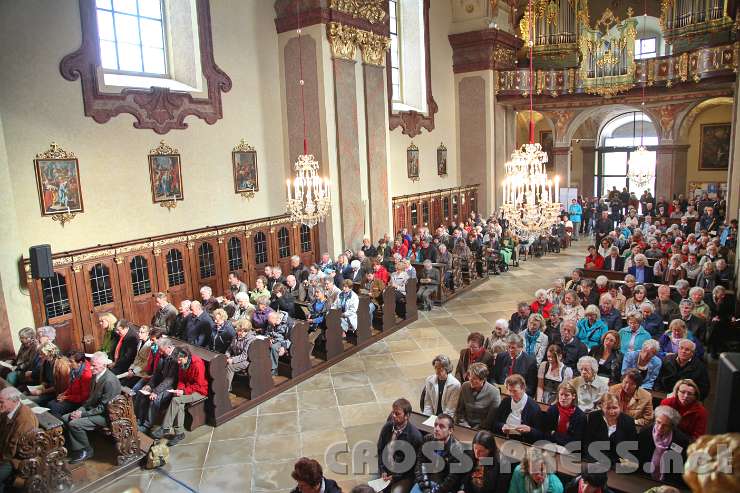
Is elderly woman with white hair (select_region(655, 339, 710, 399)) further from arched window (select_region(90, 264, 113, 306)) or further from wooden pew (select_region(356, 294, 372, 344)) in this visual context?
arched window (select_region(90, 264, 113, 306))

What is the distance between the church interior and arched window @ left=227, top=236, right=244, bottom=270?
0.22 ft

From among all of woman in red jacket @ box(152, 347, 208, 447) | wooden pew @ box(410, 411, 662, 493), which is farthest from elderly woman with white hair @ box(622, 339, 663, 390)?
woman in red jacket @ box(152, 347, 208, 447)

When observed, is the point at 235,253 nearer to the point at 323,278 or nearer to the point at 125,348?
the point at 323,278

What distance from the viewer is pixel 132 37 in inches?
426

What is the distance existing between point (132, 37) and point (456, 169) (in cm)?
1261

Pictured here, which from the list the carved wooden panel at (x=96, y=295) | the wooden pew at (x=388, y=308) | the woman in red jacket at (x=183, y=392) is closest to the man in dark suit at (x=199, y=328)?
the woman in red jacket at (x=183, y=392)

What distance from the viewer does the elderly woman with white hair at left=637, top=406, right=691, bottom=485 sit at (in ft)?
15.1

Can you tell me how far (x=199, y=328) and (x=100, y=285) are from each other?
8.61 ft

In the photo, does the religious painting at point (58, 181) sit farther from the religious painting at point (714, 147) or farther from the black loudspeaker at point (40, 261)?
the religious painting at point (714, 147)

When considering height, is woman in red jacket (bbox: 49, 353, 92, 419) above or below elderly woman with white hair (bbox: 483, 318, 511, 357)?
below

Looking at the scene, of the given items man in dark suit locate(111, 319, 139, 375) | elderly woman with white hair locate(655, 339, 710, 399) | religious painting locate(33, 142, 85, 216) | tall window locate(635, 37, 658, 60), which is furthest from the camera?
tall window locate(635, 37, 658, 60)

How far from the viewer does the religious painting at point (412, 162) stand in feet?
57.4

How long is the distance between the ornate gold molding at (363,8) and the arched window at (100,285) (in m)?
7.70

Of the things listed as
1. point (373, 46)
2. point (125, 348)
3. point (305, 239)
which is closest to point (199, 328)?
point (125, 348)
